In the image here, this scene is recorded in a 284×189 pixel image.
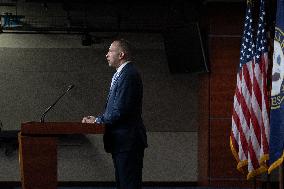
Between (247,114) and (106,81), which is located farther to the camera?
(106,81)

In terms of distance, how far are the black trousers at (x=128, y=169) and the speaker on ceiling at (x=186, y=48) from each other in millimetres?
4197

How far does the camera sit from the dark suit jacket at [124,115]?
130 inches

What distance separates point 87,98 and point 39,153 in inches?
178

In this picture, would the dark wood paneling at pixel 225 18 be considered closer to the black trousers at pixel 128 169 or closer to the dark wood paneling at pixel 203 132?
the dark wood paneling at pixel 203 132

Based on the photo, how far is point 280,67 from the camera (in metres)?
4.11

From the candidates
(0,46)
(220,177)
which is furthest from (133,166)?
(0,46)

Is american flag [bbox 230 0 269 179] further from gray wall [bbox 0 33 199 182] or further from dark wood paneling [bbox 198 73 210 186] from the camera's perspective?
gray wall [bbox 0 33 199 182]

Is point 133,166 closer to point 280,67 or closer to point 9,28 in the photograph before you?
point 280,67

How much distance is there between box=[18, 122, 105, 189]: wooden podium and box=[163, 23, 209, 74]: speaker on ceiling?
160 inches

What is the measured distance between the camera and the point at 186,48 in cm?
744

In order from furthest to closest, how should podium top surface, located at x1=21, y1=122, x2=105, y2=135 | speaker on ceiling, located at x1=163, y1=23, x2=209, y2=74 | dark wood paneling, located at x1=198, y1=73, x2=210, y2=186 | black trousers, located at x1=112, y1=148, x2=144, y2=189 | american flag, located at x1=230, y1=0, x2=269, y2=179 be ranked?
dark wood paneling, located at x1=198, y1=73, x2=210, y2=186 < speaker on ceiling, located at x1=163, y1=23, x2=209, y2=74 < american flag, located at x1=230, y1=0, x2=269, y2=179 < podium top surface, located at x1=21, y1=122, x2=105, y2=135 < black trousers, located at x1=112, y1=148, x2=144, y2=189

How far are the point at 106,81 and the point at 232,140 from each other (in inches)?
124

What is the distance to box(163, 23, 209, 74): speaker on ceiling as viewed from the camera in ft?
24.0

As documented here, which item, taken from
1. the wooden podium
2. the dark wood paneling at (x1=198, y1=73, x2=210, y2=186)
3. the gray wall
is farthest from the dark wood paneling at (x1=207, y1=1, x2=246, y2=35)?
the wooden podium
